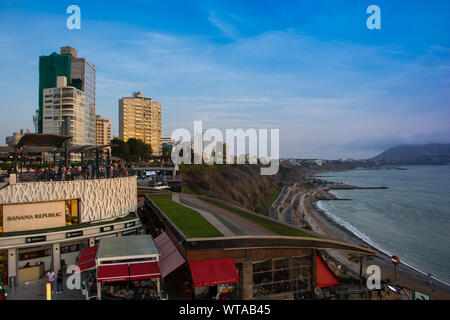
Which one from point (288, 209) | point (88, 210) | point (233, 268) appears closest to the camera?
point (233, 268)

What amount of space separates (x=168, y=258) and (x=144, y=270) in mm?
2197

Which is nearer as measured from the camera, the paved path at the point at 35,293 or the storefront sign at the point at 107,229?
the paved path at the point at 35,293

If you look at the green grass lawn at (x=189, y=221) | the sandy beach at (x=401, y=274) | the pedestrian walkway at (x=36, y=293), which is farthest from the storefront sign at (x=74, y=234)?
the sandy beach at (x=401, y=274)

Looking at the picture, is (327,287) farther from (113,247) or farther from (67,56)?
(67,56)

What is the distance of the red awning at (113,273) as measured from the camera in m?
12.0

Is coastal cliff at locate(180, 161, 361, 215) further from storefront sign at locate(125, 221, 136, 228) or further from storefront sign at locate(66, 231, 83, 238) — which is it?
storefront sign at locate(66, 231, 83, 238)

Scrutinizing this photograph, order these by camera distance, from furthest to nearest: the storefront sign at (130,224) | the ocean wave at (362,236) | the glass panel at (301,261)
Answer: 1. the ocean wave at (362,236)
2. the storefront sign at (130,224)
3. the glass panel at (301,261)

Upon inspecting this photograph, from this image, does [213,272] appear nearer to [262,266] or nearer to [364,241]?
[262,266]

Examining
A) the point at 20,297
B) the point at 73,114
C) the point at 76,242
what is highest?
the point at 73,114

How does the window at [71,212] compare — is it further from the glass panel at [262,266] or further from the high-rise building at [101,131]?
the high-rise building at [101,131]

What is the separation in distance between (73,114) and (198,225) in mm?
92610

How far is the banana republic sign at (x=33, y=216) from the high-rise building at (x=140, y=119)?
388 feet
